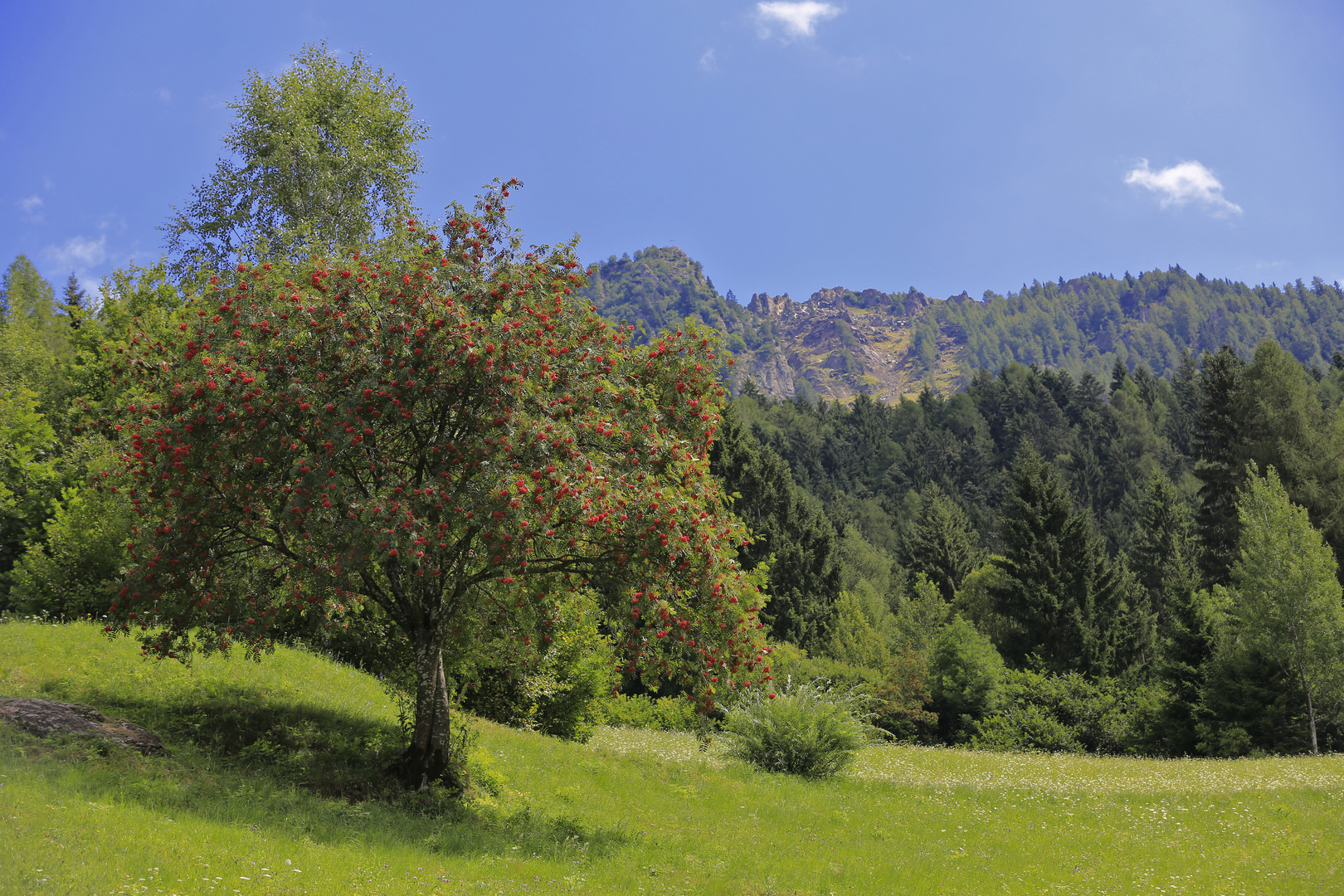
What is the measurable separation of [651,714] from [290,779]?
75.5 feet

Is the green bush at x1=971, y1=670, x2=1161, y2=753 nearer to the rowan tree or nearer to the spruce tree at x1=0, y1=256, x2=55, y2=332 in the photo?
the rowan tree

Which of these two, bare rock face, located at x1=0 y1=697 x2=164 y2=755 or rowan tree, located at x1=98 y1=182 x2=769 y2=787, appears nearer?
rowan tree, located at x1=98 y1=182 x2=769 y2=787

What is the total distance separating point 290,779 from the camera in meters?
10.9

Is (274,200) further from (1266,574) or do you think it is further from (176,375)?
(1266,574)

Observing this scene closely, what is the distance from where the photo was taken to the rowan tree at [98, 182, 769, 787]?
9.42 metres

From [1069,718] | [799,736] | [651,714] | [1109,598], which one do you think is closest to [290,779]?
[799,736]

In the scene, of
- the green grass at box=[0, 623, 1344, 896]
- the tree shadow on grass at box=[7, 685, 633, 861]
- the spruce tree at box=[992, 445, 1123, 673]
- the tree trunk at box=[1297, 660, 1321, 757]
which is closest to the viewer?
the green grass at box=[0, 623, 1344, 896]

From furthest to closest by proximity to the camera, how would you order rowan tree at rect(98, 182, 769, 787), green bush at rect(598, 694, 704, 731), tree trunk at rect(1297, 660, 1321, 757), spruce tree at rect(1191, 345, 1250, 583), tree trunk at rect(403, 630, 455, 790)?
1. spruce tree at rect(1191, 345, 1250, 583)
2. green bush at rect(598, 694, 704, 731)
3. tree trunk at rect(1297, 660, 1321, 757)
4. tree trunk at rect(403, 630, 455, 790)
5. rowan tree at rect(98, 182, 769, 787)

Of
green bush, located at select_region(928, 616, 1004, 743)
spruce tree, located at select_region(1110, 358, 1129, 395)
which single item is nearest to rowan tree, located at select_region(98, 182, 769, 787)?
green bush, located at select_region(928, 616, 1004, 743)

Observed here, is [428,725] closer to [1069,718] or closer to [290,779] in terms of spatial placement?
[290,779]

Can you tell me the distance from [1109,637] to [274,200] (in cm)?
4919

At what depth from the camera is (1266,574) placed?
101 ft

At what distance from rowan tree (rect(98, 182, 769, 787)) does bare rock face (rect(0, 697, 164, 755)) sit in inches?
42.8

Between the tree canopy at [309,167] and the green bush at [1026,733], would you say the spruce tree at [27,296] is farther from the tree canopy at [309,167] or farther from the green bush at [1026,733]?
the green bush at [1026,733]
